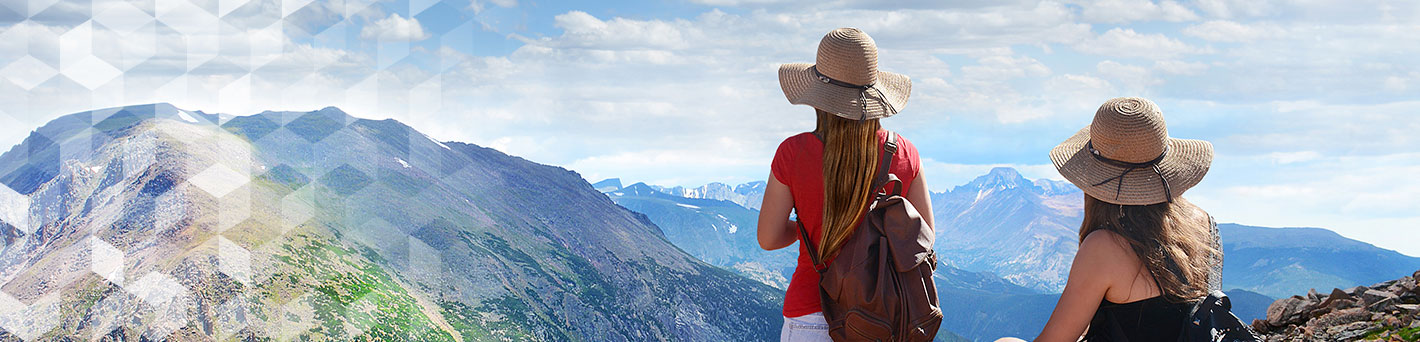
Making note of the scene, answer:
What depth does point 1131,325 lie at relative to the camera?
16.7 ft

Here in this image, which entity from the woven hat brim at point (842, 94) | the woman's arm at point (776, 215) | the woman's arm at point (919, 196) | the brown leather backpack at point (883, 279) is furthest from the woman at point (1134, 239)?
the woman's arm at point (776, 215)

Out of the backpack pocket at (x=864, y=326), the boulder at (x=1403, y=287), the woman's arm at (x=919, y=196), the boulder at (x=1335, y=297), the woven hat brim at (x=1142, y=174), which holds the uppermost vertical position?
the woven hat brim at (x=1142, y=174)

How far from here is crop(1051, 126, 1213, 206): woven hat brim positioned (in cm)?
504

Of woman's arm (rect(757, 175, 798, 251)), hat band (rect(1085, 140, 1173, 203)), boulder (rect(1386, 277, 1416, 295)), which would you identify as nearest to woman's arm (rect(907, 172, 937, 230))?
woman's arm (rect(757, 175, 798, 251))

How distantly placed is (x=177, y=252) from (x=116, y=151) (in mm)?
12966

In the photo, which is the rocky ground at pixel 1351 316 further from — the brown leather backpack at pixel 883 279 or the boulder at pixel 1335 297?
the brown leather backpack at pixel 883 279

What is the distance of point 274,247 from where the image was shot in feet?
152

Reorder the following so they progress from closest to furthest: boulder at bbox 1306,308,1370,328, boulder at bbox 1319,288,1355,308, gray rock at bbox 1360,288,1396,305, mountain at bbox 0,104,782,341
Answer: boulder at bbox 1306,308,1370,328, gray rock at bbox 1360,288,1396,305, boulder at bbox 1319,288,1355,308, mountain at bbox 0,104,782,341

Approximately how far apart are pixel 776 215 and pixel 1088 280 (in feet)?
5.97

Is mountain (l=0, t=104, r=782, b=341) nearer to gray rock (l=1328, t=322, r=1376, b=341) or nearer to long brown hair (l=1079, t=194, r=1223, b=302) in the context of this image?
long brown hair (l=1079, t=194, r=1223, b=302)

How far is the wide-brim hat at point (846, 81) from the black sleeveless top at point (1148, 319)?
1.78 metres

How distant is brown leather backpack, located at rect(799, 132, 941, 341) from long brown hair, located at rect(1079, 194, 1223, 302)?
109 cm

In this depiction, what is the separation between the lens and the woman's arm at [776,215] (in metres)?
5.13

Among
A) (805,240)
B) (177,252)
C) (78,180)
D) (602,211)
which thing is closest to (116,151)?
(78,180)
